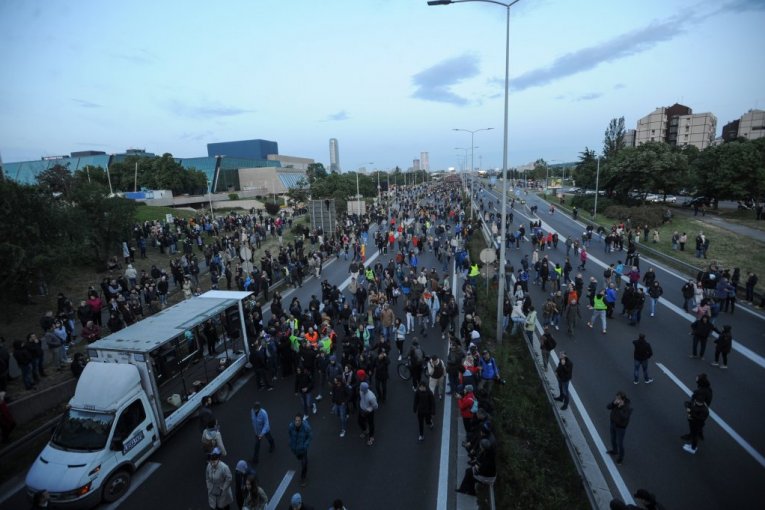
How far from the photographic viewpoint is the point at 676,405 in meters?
9.66

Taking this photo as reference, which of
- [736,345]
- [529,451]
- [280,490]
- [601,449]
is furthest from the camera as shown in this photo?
[736,345]

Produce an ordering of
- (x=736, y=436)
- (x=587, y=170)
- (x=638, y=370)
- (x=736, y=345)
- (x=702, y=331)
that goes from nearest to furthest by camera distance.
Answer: (x=736, y=436), (x=638, y=370), (x=702, y=331), (x=736, y=345), (x=587, y=170)

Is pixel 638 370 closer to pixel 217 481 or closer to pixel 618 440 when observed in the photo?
pixel 618 440

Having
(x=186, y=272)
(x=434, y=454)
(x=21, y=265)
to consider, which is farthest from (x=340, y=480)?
(x=186, y=272)

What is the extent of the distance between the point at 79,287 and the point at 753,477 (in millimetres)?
28356

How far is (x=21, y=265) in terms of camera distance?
52.1 feet

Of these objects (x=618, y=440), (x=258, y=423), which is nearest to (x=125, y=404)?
(x=258, y=423)

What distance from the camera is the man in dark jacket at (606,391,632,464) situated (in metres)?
7.55

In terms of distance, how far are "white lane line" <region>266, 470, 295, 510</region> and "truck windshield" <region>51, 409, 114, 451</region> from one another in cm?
323

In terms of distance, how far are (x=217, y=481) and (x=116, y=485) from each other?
8.75 ft

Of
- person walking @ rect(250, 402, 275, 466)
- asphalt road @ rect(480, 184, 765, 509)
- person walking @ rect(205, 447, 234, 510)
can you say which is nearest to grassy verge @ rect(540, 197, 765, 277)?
asphalt road @ rect(480, 184, 765, 509)

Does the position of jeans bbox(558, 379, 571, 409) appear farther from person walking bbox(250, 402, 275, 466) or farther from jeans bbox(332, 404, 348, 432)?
person walking bbox(250, 402, 275, 466)

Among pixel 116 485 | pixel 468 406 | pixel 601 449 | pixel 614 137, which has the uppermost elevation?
pixel 614 137

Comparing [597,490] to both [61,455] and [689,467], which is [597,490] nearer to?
[689,467]
